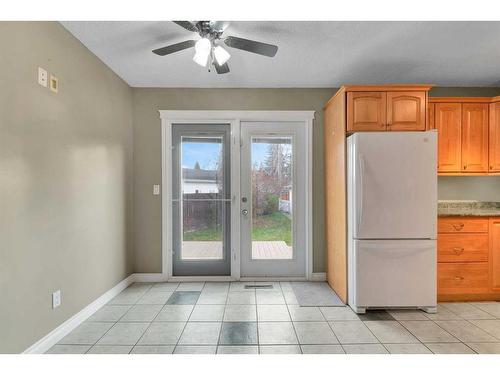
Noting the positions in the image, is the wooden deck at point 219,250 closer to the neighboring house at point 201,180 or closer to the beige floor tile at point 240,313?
the neighboring house at point 201,180

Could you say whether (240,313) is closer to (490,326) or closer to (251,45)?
(490,326)

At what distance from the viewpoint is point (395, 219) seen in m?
2.68

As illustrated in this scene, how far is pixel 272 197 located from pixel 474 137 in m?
2.41

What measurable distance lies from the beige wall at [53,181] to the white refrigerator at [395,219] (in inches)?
98.2

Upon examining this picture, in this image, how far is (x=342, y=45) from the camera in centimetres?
256

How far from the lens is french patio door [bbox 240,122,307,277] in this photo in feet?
12.0

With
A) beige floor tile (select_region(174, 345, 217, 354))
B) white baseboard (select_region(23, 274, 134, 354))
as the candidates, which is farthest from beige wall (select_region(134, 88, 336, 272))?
beige floor tile (select_region(174, 345, 217, 354))

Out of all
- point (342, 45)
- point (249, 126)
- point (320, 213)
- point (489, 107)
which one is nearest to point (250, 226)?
point (320, 213)

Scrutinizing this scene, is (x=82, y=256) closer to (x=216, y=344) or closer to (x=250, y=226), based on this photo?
(x=216, y=344)

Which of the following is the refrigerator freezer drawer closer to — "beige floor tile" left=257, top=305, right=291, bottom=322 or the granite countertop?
"beige floor tile" left=257, top=305, right=291, bottom=322

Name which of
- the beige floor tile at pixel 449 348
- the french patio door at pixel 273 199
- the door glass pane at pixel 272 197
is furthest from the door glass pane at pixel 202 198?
the beige floor tile at pixel 449 348

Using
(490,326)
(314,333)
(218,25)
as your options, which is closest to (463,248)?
(490,326)

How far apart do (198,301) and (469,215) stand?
9.77ft

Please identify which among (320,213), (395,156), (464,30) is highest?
(464,30)
